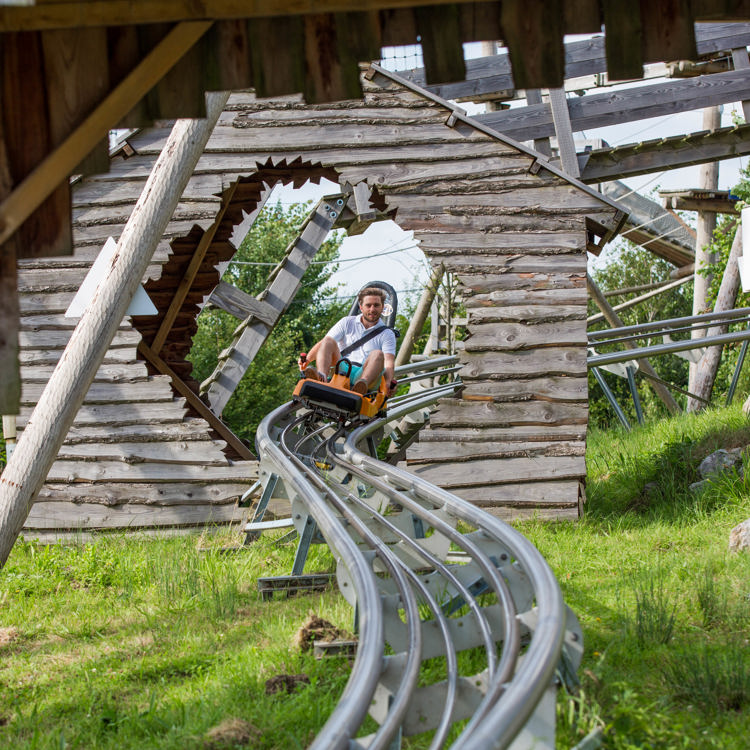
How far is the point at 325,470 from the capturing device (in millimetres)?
7195

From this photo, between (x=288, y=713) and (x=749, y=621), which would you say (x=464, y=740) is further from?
(x=749, y=621)

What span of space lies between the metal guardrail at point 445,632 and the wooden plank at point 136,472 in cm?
269

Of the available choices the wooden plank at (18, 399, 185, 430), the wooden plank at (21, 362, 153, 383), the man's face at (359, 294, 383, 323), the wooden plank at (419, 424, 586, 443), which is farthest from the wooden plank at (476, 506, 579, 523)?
the wooden plank at (21, 362, 153, 383)

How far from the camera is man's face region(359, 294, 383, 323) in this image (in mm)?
8484

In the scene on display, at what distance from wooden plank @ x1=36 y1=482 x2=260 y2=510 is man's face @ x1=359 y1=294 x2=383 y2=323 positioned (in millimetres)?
1682

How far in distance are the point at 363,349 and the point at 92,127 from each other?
5.49 m

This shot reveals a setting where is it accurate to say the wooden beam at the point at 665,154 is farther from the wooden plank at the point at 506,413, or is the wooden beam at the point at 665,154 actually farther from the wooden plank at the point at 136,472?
the wooden plank at the point at 136,472

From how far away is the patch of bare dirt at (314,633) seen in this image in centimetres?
441

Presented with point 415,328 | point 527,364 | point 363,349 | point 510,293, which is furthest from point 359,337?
point 415,328

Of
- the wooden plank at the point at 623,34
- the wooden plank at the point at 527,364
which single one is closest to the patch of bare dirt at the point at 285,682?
the wooden plank at the point at 623,34

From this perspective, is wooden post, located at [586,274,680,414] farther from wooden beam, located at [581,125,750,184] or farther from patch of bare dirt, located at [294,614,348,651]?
patch of bare dirt, located at [294,614,348,651]

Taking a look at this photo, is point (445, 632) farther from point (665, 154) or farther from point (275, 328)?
point (275, 328)

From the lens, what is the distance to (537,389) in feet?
27.3

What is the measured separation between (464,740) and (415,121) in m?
7.05
